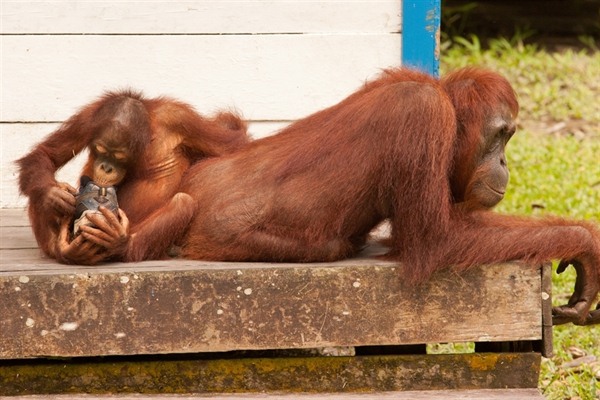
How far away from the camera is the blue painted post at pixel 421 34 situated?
5.30 metres

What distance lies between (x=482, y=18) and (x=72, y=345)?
A: 7.91 metres

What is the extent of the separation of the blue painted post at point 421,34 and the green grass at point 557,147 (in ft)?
3.70

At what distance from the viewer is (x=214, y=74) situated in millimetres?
5504

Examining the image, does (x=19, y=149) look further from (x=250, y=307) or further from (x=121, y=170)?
Result: (x=250, y=307)

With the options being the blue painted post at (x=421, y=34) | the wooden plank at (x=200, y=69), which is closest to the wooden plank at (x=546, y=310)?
the blue painted post at (x=421, y=34)

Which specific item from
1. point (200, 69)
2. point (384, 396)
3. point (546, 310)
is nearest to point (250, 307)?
point (384, 396)

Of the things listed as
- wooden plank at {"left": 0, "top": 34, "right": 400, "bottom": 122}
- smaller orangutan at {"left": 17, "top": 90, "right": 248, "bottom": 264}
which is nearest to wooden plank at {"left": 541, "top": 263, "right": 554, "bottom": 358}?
smaller orangutan at {"left": 17, "top": 90, "right": 248, "bottom": 264}

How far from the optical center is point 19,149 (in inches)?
213

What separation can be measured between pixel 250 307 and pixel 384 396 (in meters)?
0.55

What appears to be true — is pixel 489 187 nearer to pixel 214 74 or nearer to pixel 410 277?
pixel 410 277

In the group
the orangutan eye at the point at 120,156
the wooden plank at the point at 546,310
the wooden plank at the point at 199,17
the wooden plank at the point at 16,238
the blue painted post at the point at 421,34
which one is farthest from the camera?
the wooden plank at the point at 199,17

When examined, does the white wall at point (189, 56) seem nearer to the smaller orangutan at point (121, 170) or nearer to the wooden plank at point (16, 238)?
the wooden plank at point (16, 238)

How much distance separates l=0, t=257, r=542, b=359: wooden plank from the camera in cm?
368

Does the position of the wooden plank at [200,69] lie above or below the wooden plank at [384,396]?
above
